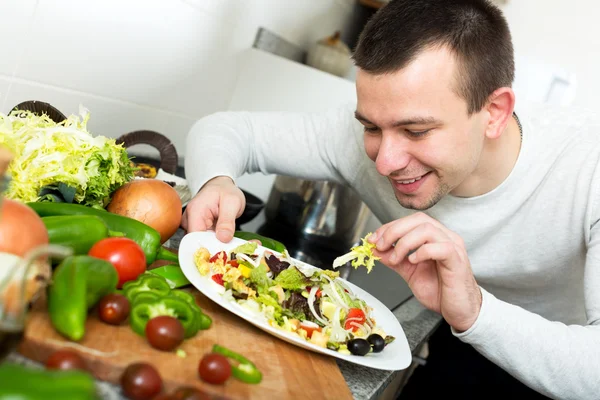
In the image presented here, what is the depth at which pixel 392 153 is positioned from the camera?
4.68ft

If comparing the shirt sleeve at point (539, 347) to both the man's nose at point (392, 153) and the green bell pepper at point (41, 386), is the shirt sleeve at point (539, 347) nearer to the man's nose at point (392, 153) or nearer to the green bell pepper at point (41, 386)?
the man's nose at point (392, 153)

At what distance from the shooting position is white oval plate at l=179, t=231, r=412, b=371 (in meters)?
1.01

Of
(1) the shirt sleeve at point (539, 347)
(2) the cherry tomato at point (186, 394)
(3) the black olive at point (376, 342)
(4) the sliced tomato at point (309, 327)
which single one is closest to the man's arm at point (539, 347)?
(1) the shirt sleeve at point (539, 347)

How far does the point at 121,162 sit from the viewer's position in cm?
129

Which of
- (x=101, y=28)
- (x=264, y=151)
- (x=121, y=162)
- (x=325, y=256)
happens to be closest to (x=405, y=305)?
(x=325, y=256)

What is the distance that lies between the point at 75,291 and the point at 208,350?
0.22 m

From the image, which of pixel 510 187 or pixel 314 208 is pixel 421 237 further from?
pixel 314 208

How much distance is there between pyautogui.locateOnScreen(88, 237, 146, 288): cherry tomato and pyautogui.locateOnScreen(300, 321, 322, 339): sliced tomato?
0.30 metres

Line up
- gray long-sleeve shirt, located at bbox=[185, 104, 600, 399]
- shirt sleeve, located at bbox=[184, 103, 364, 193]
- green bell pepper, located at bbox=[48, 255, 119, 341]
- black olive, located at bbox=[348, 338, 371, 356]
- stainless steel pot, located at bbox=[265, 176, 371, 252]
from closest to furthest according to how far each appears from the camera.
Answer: green bell pepper, located at bbox=[48, 255, 119, 341] → black olive, located at bbox=[348, 338, 371, 356] → gray long-sleeve shirt, located at bbox=[185, 104, 600, 399] → shirt sleeve, located at bbox=[184, 103, 364, 193] → stainless steel pot, located at bbox=[265, 176, 371, 252]

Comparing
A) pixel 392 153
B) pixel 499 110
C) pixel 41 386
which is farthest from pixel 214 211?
pixel 41 386

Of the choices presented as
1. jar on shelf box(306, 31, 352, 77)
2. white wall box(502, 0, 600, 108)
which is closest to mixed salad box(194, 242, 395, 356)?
jar on shelf box(306, 31, 352, 77)

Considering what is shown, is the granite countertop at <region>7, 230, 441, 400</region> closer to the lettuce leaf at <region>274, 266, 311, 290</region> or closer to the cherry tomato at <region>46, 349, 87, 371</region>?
the cherry tomato at <region>46, 349, 87, 371</region>

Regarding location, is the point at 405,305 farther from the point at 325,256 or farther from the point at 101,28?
the point at 101,28

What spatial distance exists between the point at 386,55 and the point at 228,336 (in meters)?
0.76
